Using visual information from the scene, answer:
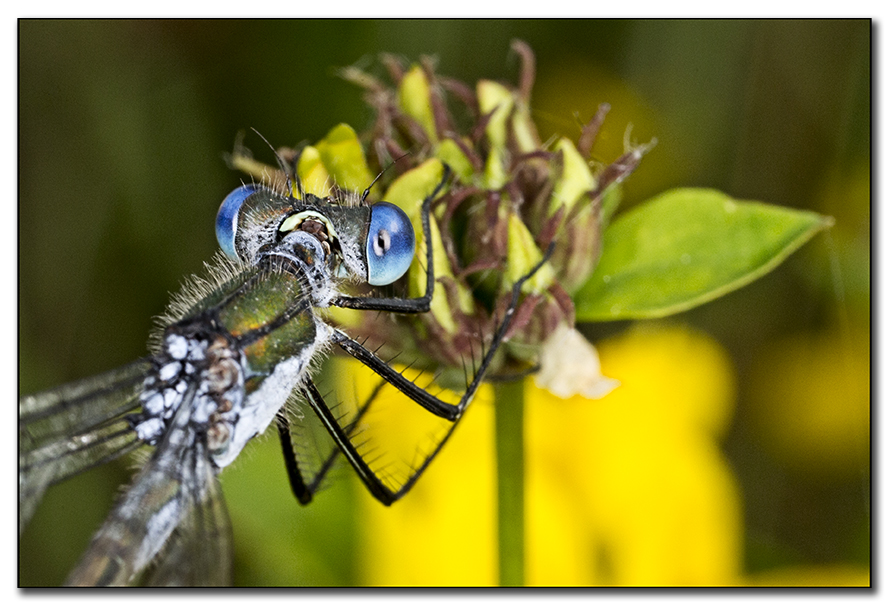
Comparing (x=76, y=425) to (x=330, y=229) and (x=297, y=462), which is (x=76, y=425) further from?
(x=330, y=229)

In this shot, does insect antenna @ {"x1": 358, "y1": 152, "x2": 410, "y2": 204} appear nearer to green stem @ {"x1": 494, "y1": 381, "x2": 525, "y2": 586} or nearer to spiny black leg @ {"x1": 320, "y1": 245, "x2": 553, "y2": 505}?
spiny black leg @ {"x1": 320, "y1": 245, "x2": 553, "y2": 505}

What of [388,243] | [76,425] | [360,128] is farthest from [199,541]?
[360,128]

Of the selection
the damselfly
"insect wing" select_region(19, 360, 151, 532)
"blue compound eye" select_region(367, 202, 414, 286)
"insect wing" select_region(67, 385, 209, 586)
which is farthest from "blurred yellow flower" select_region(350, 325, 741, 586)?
"insect wing" select_region(19, 360, 151, 532)

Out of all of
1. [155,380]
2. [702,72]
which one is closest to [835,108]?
[702,72]

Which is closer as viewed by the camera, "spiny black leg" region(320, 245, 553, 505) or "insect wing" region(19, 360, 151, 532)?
"spiny black leg" region(320, 245, 553, 505)
